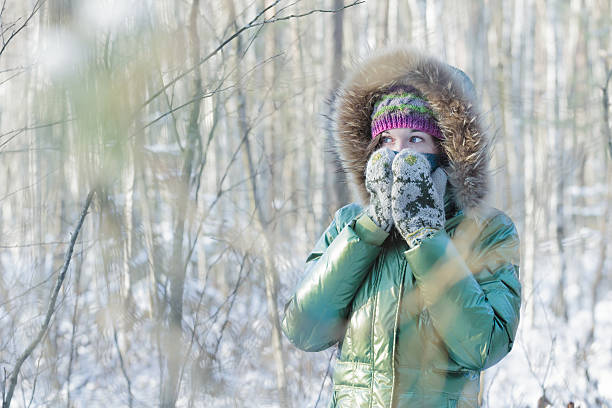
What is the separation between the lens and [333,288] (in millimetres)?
1537

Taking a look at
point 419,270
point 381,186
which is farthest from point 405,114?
point 419,270

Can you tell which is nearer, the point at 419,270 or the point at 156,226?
the point at 419,270

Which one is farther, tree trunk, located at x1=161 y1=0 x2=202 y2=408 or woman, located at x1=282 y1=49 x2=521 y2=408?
tree trunk, located at x1=161 y1=0 x2=202 y2=408

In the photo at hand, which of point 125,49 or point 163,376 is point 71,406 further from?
point 125,49

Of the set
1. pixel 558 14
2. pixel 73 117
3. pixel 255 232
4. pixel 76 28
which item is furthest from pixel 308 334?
pixel 558 14

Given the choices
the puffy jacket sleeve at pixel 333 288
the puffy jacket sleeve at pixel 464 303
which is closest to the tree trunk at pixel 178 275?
the puffy jacket sleeve at pixel 333 288

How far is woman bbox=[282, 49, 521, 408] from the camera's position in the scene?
141cm

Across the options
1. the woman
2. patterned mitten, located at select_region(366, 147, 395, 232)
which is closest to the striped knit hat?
the woman

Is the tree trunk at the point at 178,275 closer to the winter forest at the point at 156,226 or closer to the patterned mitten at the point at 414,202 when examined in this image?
the winter forest at the point at 156,226

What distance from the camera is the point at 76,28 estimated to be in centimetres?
210

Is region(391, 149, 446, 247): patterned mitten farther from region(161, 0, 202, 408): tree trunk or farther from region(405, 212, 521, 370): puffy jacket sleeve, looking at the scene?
region(161, 0, 202, 408): tree trunk

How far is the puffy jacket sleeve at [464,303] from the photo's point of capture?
1380 millimetres

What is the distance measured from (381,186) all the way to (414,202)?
9cm

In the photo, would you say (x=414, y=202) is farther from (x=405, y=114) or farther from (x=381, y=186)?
(x=405, y=114)
